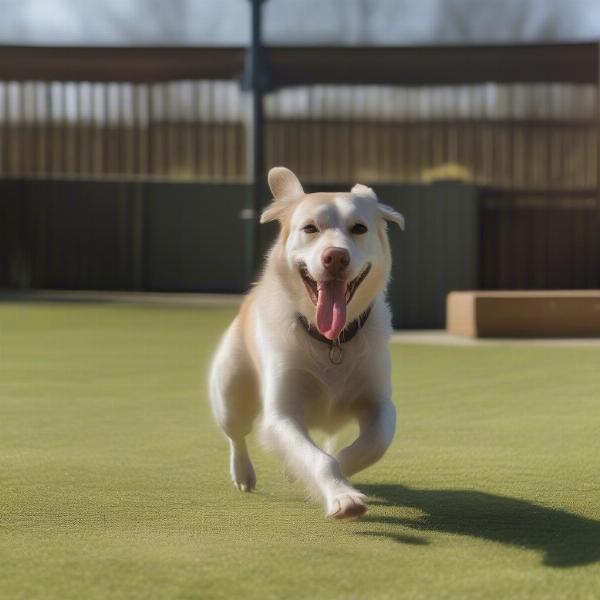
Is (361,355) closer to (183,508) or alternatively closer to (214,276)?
(183,508)

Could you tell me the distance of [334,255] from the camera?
5102 mm

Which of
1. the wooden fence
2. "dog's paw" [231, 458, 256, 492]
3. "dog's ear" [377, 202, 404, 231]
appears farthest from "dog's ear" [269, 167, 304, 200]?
the wooden fence

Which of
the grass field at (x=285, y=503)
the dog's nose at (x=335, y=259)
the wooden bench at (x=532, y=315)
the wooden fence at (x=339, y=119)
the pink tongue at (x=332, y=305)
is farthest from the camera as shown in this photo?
the wooden fence at (x=339, y=119)

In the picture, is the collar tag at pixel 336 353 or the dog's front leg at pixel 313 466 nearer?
the dog's front leg at pixel 313 466

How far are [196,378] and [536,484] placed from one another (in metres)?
5.46

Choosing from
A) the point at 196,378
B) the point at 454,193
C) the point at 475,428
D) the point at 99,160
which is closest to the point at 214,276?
the point at 99,160

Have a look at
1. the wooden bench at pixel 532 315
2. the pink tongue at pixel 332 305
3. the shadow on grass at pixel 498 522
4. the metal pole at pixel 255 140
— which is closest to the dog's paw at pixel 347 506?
the shadow on grass at pixel 498 522

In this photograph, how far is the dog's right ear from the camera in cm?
566

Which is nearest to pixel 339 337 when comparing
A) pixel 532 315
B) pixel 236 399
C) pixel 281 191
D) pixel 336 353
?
pixel 336 353

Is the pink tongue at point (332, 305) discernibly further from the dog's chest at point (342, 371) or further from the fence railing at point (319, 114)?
the fence railing at point (319, 114)

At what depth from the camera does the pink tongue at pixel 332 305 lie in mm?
5219

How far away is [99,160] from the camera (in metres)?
22.9

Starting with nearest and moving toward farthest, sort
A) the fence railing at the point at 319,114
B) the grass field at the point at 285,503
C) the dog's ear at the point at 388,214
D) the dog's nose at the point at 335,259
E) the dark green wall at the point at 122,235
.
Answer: the grass field at the point at 285,503
the dog's nose at the point at 335,259
the dog's ear at the point at 388,214
the fence railing at the point at 319,114
the dark green wall at the point at 122,235

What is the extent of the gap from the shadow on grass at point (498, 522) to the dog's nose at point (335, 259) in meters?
0.93
